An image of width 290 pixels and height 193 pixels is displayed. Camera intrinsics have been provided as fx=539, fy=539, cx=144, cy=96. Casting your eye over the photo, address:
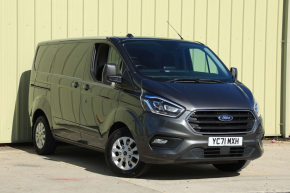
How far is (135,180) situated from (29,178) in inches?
54.4

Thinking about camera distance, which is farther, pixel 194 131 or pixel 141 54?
pixel 141 54

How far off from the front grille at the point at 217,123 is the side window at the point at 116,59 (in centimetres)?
142

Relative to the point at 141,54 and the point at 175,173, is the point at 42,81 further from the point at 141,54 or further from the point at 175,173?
the point at 175,173

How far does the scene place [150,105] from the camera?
Answer: 673 centimetres

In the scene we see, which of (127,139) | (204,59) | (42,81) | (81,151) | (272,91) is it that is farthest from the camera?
(272,91)

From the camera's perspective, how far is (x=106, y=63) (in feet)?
25.3

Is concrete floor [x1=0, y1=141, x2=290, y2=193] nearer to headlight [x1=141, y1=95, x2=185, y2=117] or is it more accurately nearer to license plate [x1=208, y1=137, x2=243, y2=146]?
license plate [x1=208, y1=137, x2=243, y2=146]

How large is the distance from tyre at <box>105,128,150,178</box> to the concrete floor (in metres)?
0.12

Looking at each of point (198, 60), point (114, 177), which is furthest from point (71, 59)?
point (114, 177)

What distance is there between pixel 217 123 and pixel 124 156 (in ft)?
4.30

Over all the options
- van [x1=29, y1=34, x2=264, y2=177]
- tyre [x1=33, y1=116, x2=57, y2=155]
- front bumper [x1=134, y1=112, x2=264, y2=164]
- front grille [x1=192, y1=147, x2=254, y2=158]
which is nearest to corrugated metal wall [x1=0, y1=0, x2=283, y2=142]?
tyre [x1=33, y1=116, x2=57, y2=155]

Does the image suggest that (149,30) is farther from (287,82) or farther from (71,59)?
(287,82)

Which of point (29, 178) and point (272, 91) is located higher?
point (272, 91)

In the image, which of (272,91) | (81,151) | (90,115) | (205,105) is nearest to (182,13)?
(272,91)
